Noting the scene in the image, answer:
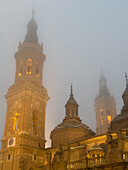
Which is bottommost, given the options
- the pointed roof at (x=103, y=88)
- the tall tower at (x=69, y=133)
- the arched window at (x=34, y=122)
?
the tall tower at (x=69, y=133)

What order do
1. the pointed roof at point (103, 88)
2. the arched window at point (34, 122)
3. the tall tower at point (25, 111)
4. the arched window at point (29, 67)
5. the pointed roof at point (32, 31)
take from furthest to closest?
the pointed roof at point (103, 88), the pointed roof at point (32, 31), the arched window at point (29, 67), the arched window at point (34, 122), the tall tower at point (25, 111)

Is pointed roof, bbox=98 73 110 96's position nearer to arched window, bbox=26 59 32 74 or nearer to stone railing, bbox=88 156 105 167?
arched window, bbox=26 59 32 74

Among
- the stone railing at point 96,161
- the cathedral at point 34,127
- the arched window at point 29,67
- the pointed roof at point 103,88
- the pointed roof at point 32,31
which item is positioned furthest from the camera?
the pointed roof at point 103,88

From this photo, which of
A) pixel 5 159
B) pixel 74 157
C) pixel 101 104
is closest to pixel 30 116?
pixel 5 159

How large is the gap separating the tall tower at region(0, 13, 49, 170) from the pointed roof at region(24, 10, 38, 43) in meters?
0.52

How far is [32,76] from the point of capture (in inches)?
1770

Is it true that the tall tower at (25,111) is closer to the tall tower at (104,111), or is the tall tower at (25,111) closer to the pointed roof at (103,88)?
the tall tower at (104,111)

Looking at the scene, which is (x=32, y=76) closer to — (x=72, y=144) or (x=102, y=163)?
(x=72, y=144)

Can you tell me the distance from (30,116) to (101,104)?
35641 millimetres

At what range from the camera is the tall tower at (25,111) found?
36.5m

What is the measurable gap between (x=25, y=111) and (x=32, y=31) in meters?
22.4

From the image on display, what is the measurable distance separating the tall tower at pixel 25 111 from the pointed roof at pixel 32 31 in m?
0.52

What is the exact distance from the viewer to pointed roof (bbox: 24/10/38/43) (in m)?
51.4

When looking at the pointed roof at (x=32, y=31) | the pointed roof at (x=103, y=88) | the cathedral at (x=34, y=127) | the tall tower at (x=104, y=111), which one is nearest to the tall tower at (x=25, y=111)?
the cathedral at (x=34, y=127)
